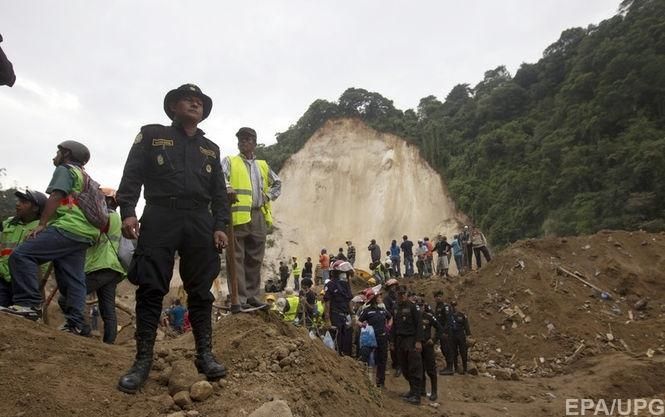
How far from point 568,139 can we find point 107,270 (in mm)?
27061

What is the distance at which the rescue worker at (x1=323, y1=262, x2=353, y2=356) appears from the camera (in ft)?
26.9

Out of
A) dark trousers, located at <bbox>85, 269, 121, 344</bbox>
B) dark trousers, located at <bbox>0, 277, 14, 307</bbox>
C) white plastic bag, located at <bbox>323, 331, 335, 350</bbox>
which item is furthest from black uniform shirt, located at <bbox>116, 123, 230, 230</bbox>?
white plastic bag, located at <bbox>323, 331, 335, 350</bbox>

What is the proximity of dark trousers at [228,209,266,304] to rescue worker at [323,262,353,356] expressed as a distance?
12.5 ft

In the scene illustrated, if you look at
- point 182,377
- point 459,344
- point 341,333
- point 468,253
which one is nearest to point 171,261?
point 182,377

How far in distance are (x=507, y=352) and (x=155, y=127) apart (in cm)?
1061

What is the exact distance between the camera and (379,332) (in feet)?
26.5

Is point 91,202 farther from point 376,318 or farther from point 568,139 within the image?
point 568,139

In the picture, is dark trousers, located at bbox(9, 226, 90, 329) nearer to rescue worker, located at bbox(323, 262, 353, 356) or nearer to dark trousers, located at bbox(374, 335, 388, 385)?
rescue worker, located at bbox(323, 262, 353, 356)

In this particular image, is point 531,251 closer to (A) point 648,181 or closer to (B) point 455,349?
(B) point 455,349

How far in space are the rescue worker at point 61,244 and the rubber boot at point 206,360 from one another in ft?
4.69

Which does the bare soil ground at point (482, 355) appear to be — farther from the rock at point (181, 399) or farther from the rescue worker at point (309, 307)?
the rescue worker at point (309, 307)

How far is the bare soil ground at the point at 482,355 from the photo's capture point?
8.80 feet

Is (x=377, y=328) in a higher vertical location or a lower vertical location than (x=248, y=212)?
lower

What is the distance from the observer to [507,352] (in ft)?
37.4
